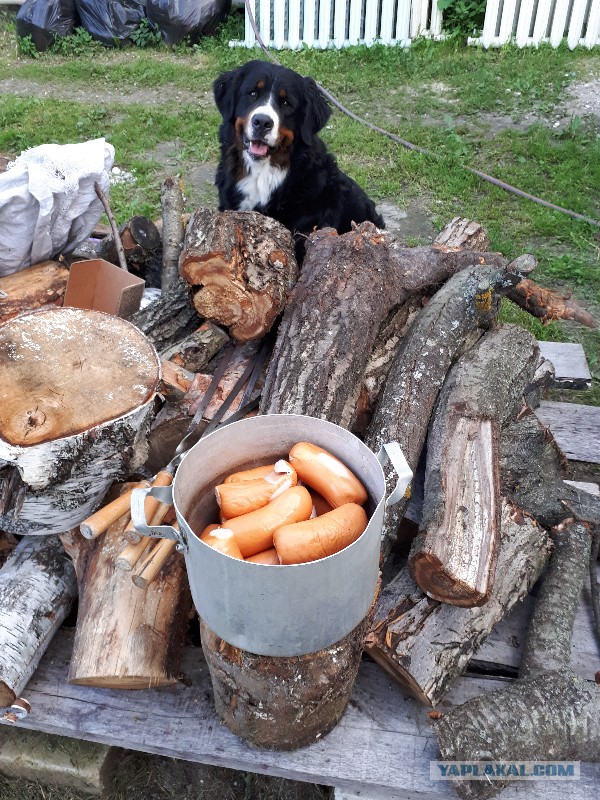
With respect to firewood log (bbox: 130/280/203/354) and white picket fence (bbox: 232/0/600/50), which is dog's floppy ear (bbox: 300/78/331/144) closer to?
firewood log (bbox: 130/280/203/354)

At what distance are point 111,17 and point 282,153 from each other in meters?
6.03

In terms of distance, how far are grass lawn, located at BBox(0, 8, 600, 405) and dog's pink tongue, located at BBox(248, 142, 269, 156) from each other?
1.71 metres

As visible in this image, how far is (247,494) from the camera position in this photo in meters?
1.65

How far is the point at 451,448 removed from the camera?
7.47 feet

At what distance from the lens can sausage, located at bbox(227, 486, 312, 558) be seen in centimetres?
157

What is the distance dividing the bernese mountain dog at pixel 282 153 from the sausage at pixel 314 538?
2.33 meters

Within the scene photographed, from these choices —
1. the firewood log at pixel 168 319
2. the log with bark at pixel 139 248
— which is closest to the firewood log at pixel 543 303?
the firewood log at pixel 168 319

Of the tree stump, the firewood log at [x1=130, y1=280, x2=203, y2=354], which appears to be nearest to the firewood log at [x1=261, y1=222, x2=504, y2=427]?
the firewood log at [x1=130, y1=280, x2=203, y2=354]

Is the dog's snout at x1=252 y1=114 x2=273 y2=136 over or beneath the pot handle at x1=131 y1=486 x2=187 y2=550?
over

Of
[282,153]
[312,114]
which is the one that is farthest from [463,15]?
[282,153]

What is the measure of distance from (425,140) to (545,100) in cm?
160

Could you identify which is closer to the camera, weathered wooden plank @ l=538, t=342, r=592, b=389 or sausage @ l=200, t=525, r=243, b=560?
sausage @ l=200, t=525, r=243, b=560

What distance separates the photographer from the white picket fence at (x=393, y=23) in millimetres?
7855

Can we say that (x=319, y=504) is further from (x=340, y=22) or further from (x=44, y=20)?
(x=44, y=20)
